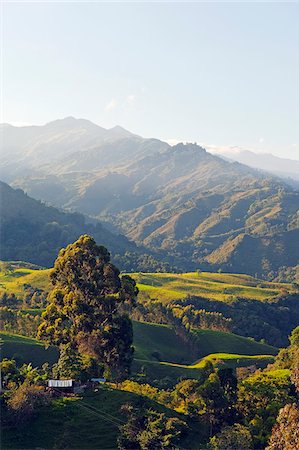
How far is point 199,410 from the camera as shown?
3856 cm

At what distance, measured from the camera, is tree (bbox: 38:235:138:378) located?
47.2 meters

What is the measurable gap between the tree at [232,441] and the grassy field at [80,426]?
268 cm

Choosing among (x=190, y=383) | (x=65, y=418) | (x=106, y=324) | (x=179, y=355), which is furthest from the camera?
(x=179, y=355)

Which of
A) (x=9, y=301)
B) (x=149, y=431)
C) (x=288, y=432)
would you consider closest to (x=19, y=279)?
(x=9, y=301)

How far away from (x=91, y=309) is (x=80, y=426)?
14362 mm

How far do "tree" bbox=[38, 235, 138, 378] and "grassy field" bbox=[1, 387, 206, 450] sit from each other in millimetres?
8730

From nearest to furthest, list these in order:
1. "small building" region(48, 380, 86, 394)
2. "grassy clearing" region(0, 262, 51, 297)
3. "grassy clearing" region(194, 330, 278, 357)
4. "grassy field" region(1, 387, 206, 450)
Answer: "grassy field" region(1, 387, 206, 450) < "small building" region(48, 380, 86, 394) < "grassy clearing" region(194, 330, 278, 357) < "grassy clearing" region(0, 262, 51, 297)

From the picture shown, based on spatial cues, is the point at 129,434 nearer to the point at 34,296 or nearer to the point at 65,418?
the point at 65,418

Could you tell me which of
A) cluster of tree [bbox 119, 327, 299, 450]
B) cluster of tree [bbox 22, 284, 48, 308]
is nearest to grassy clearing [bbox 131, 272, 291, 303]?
cluster of tree [bbox 22, 284, 48, 308]

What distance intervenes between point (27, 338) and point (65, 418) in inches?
1375

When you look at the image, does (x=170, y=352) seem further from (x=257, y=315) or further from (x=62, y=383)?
(x=62, y=383)

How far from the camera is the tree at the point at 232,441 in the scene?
3253 centimetres

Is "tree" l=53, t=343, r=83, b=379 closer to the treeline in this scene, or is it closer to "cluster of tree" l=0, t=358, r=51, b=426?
"cluster of tree" l=0, t=358, r=51, b=426

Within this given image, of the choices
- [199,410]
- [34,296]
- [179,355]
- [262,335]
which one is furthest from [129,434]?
[262,335]
